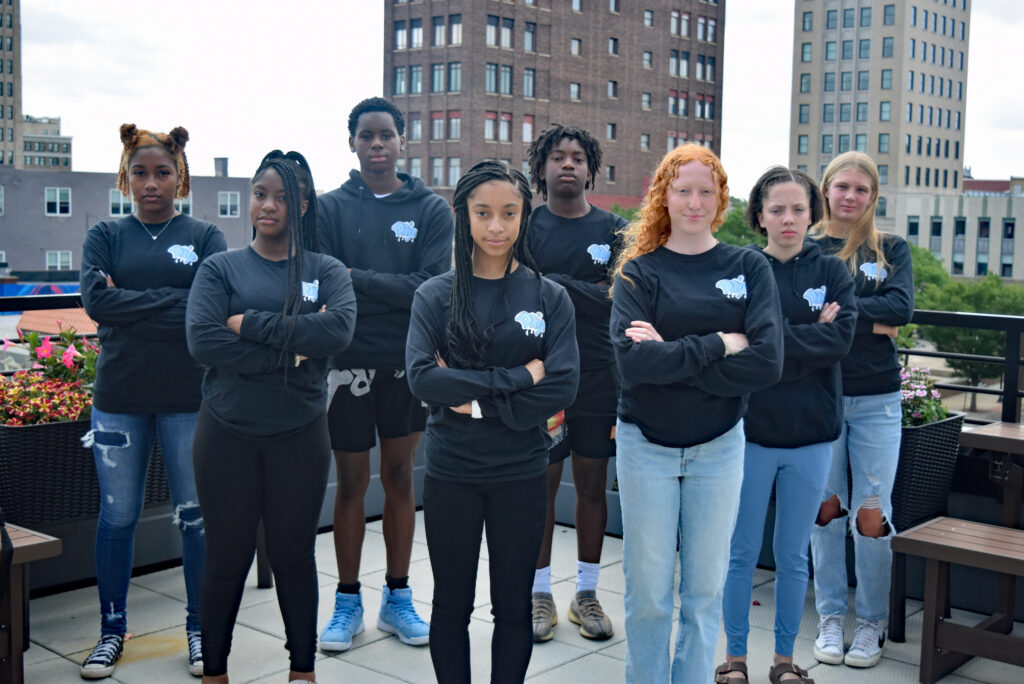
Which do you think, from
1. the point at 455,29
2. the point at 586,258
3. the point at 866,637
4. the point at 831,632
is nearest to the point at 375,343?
the point at 586,258

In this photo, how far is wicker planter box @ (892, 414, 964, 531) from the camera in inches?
184

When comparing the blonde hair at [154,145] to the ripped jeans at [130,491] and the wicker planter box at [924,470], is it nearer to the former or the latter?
the ripped jeans at [130,491]

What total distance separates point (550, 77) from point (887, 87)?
52793 mm

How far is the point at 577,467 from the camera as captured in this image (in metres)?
4.41

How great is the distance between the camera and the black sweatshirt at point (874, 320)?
4.08 m

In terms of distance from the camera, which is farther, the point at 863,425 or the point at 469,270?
the point at 863,425

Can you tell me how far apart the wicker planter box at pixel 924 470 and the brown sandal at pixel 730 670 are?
134 cm

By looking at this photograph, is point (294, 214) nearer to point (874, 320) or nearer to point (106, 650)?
point (106, 650)

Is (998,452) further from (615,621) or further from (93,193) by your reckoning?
(93,193)

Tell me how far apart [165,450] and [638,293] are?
1.91m

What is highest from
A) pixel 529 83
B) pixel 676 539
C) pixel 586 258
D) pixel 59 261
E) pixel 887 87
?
pixel 887 87

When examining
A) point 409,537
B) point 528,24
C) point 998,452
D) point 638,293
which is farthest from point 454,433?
point 528,24

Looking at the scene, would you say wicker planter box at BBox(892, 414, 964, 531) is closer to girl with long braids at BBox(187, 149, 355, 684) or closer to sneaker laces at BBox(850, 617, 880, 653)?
sneaker laces at BBox(850, 617, 880, 653)

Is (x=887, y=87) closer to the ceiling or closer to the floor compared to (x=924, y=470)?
closer to the ceiling
